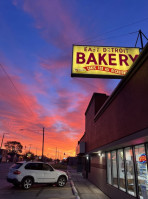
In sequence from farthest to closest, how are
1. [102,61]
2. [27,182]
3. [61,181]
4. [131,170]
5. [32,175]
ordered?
→ [61,181] < [32,175] < [27,182] < [102,61] < [131,170]

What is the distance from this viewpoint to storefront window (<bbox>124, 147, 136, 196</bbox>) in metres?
7.30

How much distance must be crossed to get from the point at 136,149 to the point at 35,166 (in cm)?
793

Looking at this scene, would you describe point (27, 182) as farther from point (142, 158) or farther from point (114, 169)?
point (142, 158)

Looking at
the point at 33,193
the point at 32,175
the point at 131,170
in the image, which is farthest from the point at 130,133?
the point at 32,175

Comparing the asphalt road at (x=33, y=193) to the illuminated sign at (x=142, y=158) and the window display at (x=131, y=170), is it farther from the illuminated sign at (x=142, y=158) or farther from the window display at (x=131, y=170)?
the illuminated sign at (x=142, y=158)

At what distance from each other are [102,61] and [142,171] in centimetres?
587

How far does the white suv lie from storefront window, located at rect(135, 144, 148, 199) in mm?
7532

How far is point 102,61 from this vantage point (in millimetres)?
9250

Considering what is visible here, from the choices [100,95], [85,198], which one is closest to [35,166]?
[85,198]

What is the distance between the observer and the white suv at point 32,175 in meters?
10.9

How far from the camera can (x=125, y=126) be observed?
7.31 metres

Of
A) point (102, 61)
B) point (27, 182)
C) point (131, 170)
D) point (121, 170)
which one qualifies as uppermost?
point (102, 61)

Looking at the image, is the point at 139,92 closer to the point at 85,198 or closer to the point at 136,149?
the point at 136,149

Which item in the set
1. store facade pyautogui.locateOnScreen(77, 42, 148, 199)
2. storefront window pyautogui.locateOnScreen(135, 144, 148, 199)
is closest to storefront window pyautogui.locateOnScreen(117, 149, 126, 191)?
store facade pyautogui.locateOnScreen(77, 42, 148, 199)
